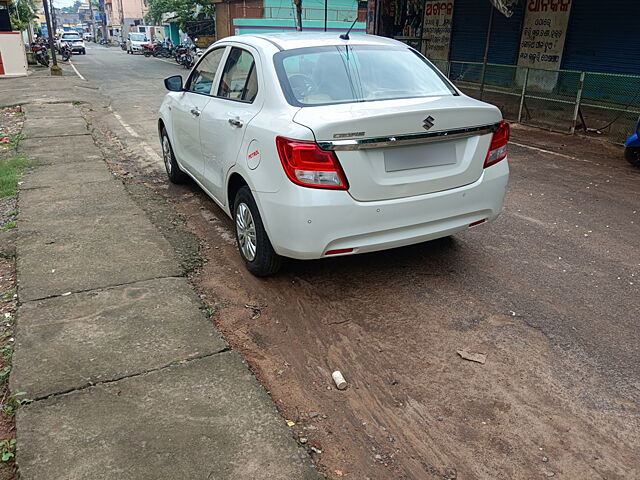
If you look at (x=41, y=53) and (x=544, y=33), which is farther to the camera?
(x=41, y=53)

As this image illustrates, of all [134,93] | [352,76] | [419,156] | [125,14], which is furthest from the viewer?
[125,14]

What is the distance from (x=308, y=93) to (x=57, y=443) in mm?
2675

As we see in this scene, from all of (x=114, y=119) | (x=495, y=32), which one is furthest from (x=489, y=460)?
(x=495, y=32)

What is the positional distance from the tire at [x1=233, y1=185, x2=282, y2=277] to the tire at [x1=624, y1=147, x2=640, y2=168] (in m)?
6.51

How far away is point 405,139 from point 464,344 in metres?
1.38

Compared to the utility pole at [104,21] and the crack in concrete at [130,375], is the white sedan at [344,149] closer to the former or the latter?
the crack in concrete at [130,375]

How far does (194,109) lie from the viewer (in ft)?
17.2

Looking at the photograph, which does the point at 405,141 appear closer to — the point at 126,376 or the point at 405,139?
the point at 405,139

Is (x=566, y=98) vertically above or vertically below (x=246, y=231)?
above

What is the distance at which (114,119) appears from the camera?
12.6 m

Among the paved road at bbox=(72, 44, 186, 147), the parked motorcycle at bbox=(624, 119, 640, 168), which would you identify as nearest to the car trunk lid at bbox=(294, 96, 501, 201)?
the parked motorcycle at bbox=(624, 119, 640, 168)

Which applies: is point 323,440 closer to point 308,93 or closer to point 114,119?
point 308,93

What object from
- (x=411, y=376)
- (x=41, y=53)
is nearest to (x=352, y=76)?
(x=411, y=376)

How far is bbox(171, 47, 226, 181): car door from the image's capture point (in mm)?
5133
